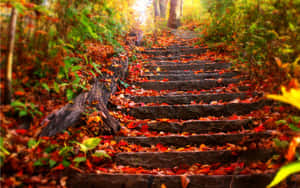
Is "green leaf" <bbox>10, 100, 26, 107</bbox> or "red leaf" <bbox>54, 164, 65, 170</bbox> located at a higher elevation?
"green leaf" <bbox>10, 100, 26, 107</bbox>

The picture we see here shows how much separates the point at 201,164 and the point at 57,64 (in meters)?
2.10

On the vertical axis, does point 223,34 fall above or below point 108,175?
above

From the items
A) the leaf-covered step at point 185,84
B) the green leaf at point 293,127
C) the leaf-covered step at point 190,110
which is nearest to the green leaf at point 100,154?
the leaf-covered step at point 190,110

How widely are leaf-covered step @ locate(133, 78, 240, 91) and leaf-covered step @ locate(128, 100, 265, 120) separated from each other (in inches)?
38.9

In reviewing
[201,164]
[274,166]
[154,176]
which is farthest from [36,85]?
[274,166]

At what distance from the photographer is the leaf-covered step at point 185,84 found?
4.37 m

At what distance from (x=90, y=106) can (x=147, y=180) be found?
54.4 inches

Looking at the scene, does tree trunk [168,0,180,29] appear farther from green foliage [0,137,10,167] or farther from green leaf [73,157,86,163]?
green foliage [0,137,10,167]

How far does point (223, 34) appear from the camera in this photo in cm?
616

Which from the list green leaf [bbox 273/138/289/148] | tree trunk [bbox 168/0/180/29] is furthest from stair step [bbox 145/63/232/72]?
tree trunk [bbox 168/0/180/29]

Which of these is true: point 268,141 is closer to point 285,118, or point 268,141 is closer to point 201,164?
point 285,118

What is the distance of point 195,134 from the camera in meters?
3.11

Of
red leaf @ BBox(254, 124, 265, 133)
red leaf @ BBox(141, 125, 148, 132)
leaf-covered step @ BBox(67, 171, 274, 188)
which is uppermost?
red leaf @ BBox(254, 124, 265, 133)

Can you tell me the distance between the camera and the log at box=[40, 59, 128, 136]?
2.46 metres
